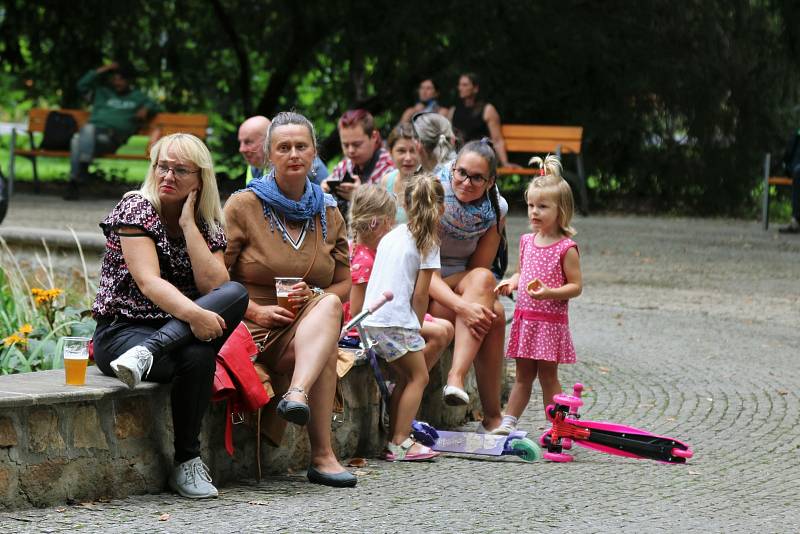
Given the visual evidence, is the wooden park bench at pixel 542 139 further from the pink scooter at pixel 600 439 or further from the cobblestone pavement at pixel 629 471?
the pink scooter at pixel 600 439

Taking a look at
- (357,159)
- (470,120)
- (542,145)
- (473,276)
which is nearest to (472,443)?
(473,276)

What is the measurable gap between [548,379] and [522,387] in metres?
0.13

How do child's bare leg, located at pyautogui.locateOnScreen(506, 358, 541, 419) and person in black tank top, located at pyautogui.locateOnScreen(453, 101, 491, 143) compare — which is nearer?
child's bare leg, located at pyautogui.locateOnScreen(506, 358, 541, 419)

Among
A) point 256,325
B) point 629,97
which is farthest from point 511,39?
point 256,325

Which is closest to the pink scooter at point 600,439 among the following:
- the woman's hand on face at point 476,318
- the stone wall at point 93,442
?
the woman's hand on face at point 476,318

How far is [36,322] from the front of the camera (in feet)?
22.1

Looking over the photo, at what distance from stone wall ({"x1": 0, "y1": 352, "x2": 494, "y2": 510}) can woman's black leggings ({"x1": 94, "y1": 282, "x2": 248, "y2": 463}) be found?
0.08 m

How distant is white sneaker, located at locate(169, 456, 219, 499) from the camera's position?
486 centimetres

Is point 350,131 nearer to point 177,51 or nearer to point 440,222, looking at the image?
point 440,222

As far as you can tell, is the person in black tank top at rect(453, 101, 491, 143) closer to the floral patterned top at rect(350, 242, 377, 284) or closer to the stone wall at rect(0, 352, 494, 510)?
the floral patterned top at rect(350, 242, 377, 284)

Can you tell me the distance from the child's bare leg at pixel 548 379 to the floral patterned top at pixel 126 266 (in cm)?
196

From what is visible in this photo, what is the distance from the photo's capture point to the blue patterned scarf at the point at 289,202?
5582 mm

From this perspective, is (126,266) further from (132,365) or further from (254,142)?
(254,142)

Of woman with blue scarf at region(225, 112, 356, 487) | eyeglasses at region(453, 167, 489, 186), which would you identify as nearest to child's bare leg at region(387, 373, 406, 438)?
woman with blue scarf at region(225, 112, 356, 487)
